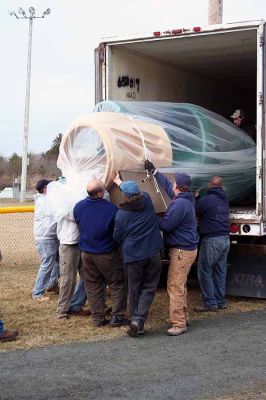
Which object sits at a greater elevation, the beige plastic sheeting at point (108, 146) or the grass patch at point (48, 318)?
the beige plastic sheeting at point (108, 146)

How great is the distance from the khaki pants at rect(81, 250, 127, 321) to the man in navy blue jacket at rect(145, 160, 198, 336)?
20.9 inches

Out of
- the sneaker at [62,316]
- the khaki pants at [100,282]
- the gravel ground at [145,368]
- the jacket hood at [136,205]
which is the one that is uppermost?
the jacket hood at [136,205]

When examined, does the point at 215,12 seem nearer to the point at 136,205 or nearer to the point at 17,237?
the point at 17,237

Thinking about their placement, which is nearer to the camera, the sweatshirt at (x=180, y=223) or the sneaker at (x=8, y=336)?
the sneaker at (x=8, y=336)

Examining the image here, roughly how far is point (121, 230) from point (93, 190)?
0.50 meters

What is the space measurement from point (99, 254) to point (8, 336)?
124cm

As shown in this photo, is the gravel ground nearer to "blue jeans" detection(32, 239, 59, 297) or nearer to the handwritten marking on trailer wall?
"blue jeans" detection(32, 239, 59, 297)

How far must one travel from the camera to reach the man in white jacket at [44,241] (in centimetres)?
824

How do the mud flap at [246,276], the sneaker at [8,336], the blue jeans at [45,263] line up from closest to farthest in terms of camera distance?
the sneaker at [8,336] < the mud flap at [246,276] < the blue jeans at [45,263]

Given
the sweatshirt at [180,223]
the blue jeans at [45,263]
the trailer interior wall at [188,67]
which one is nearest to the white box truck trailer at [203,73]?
the trailer interior wall at [188,67]

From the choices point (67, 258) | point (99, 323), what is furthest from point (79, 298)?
point (99, 323)

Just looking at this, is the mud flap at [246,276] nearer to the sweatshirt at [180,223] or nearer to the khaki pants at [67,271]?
the sweatshirt at [180,223]

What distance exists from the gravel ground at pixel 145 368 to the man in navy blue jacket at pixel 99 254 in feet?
1.87

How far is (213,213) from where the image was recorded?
754 cm
